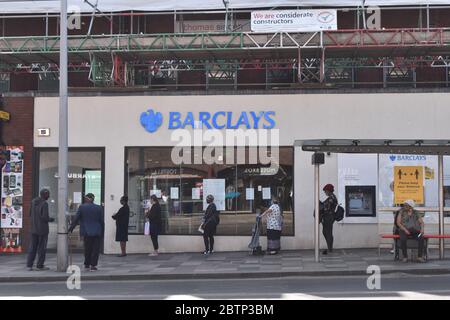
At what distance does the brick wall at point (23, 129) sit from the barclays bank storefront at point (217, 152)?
27 cm

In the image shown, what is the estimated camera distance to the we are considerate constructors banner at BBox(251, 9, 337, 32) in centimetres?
1650

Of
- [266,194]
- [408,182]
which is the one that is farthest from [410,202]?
[266,194]

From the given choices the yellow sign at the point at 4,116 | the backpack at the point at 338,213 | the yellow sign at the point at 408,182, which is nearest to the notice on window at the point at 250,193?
the backpack at the point at 338,213

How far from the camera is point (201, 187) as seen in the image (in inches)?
725

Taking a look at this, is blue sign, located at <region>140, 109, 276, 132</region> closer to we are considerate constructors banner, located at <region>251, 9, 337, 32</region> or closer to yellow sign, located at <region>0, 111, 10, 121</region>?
we are considerate constructors banner, located at <region>251, 9, 337, 32</region>

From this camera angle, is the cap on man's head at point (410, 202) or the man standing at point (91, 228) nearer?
the man standing at point (91, 228)

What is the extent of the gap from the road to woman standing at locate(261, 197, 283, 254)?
355 centimetres

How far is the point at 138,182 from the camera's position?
61.3 ft

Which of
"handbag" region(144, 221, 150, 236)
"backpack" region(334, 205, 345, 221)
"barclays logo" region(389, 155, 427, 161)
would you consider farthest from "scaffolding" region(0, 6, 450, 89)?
"handbag" region(144, 221, 150, 236)

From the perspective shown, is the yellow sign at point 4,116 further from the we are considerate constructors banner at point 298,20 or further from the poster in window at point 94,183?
the we are considerate constructors banner at point 298,20

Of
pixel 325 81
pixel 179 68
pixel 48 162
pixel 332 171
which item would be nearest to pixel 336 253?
pixel 332 171

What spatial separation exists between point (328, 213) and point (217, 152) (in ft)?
13.5

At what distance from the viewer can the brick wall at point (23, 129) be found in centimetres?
1858
